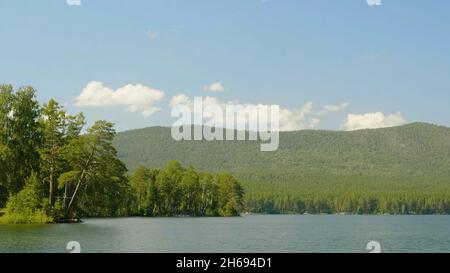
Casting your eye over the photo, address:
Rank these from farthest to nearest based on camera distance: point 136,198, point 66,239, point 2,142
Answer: point 136,198
point 2,142
point 66,239

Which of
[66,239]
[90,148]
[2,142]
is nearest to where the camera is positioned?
[66,239]

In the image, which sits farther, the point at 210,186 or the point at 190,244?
the point at 210,186

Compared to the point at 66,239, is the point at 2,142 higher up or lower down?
higher up

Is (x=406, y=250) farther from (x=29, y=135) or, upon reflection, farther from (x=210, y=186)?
(x=210, y=186)

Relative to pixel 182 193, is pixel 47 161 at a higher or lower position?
higher

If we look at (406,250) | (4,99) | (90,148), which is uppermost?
(4,99)

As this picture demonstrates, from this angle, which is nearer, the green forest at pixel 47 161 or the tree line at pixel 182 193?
the green forest at pixel 47 161

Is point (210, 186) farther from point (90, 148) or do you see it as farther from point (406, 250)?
point (406, 250)

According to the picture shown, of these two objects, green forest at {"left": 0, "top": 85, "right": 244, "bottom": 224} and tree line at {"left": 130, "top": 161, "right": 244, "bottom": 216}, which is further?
tree line at {"left": 130, "top": 161, "right": 244, "bottom": 216}

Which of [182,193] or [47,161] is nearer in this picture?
[47,161]
